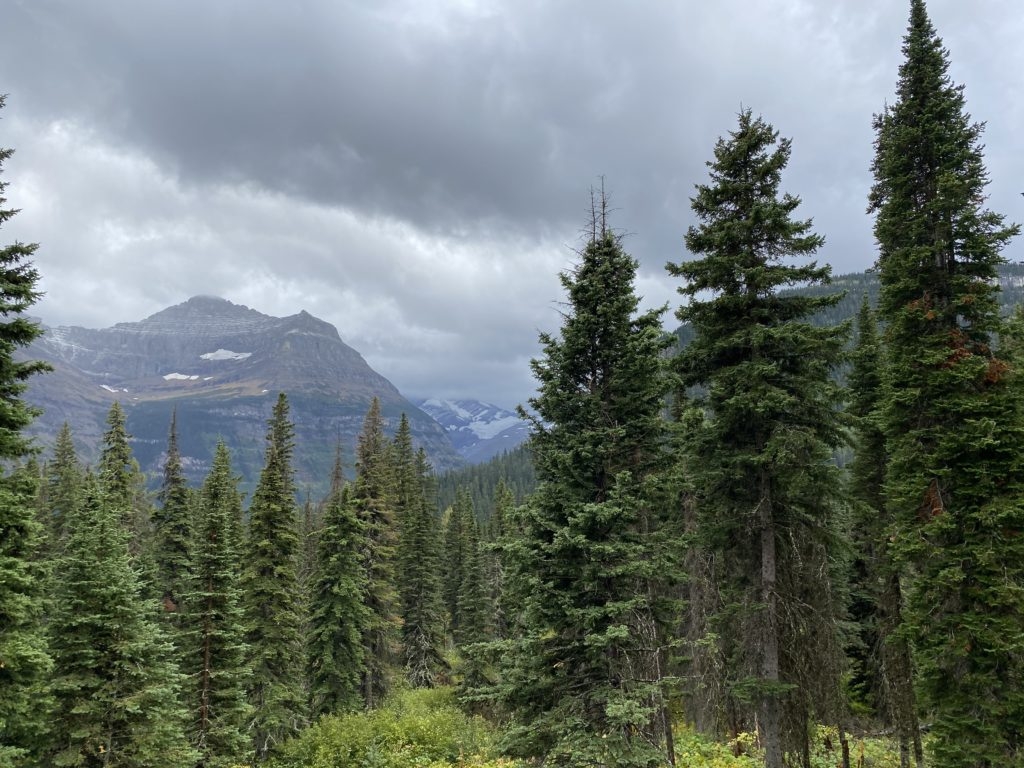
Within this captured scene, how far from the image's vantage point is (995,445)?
13195 millimetres

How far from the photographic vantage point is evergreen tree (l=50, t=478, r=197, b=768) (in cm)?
1511

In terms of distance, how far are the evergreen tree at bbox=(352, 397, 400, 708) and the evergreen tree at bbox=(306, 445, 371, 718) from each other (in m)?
1.57

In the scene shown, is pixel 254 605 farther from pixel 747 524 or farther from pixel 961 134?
pixel 961 134

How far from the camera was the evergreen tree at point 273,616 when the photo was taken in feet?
86.1

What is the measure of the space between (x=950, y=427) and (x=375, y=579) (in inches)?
1257

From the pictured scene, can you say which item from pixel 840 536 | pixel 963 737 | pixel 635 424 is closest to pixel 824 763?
pixel 963 737

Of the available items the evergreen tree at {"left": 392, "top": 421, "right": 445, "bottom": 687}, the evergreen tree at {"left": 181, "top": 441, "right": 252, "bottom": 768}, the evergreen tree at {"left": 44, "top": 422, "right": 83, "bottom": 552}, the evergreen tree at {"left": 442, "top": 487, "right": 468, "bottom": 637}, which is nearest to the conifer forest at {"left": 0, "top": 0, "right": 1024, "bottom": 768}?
the evergreen tree at {"left": 181, "top": 441, "right": 252, "bottom": 768}

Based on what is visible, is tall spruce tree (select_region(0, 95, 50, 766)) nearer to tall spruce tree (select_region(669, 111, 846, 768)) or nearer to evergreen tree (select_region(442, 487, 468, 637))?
tall spruce tree (select_region(669, 111, 846, 768))

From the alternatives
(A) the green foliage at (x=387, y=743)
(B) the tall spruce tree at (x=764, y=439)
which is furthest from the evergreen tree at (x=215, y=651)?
(B) the tall spruce tree at (x=764, y=439)

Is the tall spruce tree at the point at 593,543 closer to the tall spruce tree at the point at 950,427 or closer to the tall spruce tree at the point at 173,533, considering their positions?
the tall spruce tree at the point at 950,427

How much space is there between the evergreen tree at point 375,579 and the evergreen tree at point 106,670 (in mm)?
16450

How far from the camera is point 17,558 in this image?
13688 millimetres

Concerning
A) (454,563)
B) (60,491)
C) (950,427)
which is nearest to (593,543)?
(950,427)

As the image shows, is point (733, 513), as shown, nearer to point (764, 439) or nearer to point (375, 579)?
point (764, 439)
